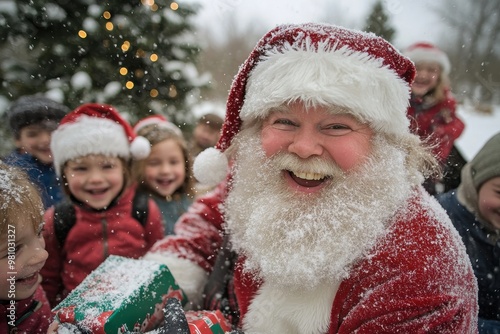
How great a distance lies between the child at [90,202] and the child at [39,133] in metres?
0.08

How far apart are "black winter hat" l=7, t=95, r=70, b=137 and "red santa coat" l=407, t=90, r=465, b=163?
1.63m

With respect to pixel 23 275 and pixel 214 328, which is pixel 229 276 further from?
pixel 23 275

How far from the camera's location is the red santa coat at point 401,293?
100cm

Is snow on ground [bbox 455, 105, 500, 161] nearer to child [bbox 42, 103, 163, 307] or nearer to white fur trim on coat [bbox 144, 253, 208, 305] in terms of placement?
white fur trim on coat [bbox 144, 253, 208, 305]

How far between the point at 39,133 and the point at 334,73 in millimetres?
1367

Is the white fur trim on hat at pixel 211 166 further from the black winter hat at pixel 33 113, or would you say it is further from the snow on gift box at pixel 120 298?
the black winter hat at pixel 33 113

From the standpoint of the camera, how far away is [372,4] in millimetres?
1729

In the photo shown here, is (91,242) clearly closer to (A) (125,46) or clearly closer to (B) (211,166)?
(B) (211,166)

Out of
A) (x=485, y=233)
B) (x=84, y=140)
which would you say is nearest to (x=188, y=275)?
(x=84, y=140)

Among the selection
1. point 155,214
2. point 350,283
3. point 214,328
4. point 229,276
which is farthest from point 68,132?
point 350,283

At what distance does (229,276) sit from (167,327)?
1.73ft

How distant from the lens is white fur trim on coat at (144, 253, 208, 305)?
1.56 meters

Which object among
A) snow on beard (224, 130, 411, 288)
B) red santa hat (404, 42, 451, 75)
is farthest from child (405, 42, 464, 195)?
snow on beard (224, 130, 411, 288)

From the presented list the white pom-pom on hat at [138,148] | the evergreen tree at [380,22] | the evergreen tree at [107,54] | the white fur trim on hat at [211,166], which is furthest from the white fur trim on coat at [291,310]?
the evergreen tree at [107,54]
